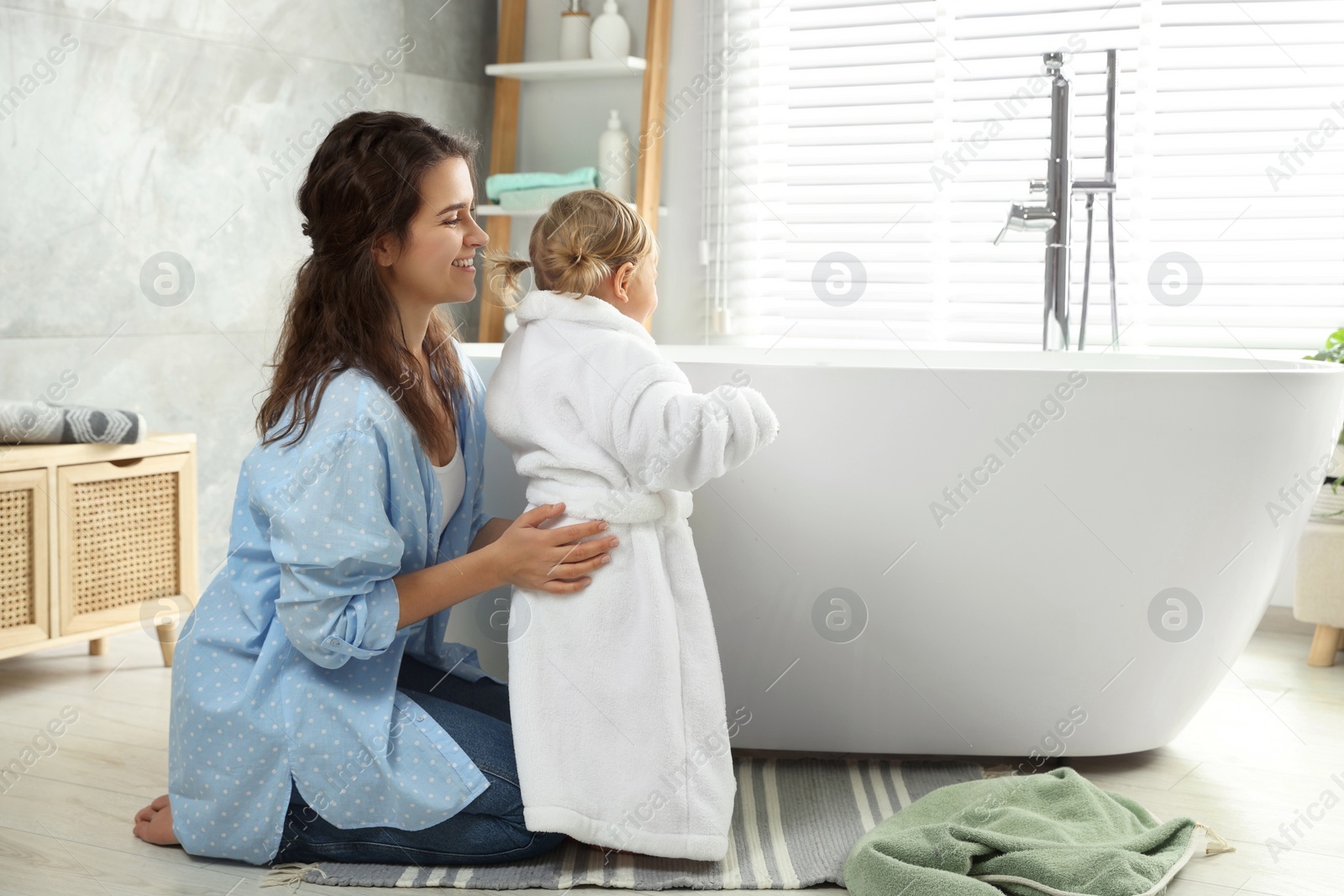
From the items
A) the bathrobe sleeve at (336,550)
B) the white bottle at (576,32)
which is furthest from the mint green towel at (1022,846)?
the white bottle at (576,32)

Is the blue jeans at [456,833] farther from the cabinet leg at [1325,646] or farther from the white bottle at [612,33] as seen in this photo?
the white bottle at [612,33]

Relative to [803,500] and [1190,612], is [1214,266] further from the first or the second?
[803,500]

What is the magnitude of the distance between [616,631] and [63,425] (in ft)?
3.75

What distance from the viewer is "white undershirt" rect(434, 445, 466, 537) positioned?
1435 mm

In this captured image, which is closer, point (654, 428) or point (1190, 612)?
point (654, 428)

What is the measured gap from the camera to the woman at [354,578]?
4.16 feet

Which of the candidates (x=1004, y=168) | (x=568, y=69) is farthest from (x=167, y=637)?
(x=1004, y=168)

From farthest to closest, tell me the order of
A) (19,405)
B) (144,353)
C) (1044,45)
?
(1044,45)
(144,353)
(19,405)

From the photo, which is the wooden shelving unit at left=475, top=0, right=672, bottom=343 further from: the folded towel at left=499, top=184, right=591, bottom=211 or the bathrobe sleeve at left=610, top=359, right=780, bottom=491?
the bathrobe sleeve at left=610, top=359, right=780, bottom=491

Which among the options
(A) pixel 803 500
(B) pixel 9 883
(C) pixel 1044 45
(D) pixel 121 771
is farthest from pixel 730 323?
(B) pixel 9 883

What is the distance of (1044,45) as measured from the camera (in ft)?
8.88

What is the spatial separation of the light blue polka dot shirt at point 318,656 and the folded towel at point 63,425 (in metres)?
0.74

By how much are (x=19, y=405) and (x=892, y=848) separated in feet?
4.83

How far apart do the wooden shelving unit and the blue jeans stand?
155 centimetres
